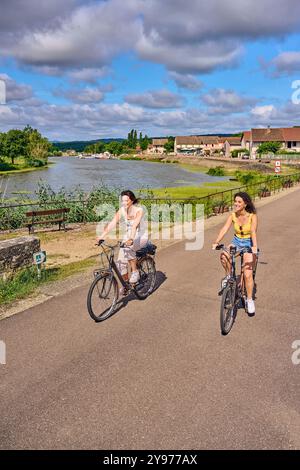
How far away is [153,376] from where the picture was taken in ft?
13.6

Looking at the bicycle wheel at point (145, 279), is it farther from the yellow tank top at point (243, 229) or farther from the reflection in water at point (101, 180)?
the reflection in water at point (101, 180)

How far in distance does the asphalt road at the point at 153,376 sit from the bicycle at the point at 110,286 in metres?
0.20

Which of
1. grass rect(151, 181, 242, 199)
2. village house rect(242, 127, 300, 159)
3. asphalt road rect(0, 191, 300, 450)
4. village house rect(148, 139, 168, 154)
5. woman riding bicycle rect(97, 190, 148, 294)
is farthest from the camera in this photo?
village house rect(148, 139, 168, 154)

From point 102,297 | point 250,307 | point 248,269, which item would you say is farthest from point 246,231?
point 102,297

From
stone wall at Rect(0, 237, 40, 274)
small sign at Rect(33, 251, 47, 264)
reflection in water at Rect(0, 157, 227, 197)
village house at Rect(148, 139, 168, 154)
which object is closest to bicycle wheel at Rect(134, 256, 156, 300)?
small sign at Rect(33, 251, 47, 264)

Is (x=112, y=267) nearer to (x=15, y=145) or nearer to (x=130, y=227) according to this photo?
(x=130, y=227)

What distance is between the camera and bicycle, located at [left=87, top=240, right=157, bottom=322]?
548 centimetres

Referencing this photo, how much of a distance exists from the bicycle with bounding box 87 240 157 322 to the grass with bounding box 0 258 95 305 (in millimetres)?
1670

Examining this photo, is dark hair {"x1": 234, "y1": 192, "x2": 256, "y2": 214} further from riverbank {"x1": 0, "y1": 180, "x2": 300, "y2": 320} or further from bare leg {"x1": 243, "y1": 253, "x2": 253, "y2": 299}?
riverbank {"x1": 0, "y1": 180, "x2": 300, "y2": 320}

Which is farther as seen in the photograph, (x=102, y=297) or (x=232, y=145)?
(x=232, y=145)

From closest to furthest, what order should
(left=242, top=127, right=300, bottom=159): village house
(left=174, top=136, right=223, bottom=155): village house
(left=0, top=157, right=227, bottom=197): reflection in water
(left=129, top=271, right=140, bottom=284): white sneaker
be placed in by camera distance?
(left=129, top=271, right=140, bottom=284): white sneaker, (left=0, top=157, right=227, bottom=197): reflection in water, (left=242, top=127, right=300, bottom=159): village house, (left=174, top=136, right=223, bottom=155): village house

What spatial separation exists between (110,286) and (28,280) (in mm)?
2302

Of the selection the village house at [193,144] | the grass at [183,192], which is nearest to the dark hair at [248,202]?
the grass at [183,192]
